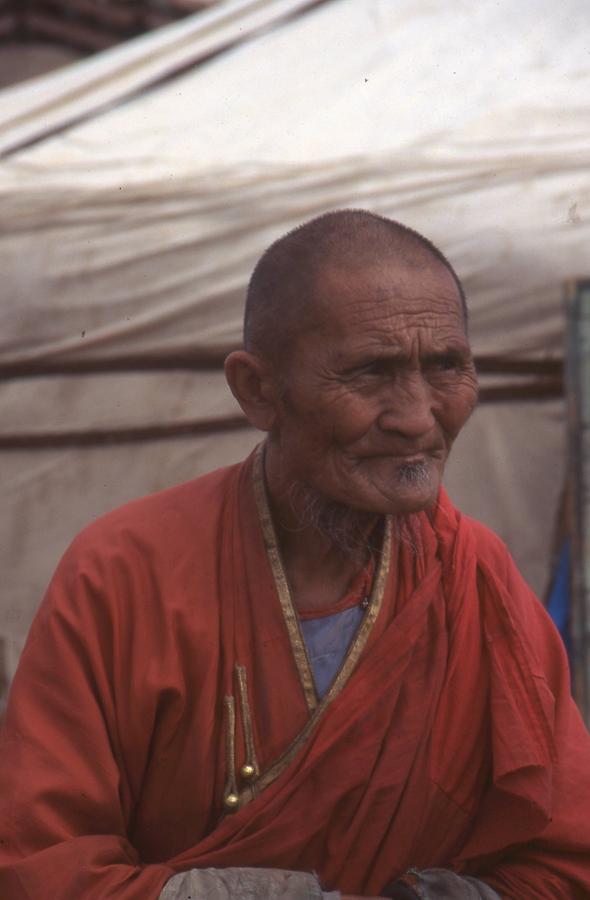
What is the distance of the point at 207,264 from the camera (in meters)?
4.09

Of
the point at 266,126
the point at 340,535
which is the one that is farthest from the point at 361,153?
the point at 340,535

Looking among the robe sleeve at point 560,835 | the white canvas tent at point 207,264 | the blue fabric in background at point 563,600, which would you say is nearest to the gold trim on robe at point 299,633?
the robe sleeve at point 560,835

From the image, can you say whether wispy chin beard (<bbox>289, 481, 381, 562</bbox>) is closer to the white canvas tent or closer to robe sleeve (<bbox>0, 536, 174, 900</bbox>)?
robe sleeve (<bbox>0, 536, 174, 900</bbox>)

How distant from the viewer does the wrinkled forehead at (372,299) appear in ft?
6.75

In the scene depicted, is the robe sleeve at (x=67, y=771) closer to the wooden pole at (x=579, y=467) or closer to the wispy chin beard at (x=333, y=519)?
the wispy chin beard at (x=333, y=519)

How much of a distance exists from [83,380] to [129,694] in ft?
7.58

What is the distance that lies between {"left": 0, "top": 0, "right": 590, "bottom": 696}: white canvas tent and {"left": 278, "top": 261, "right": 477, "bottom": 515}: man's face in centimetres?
191

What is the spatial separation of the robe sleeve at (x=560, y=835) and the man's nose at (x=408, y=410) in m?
0.40

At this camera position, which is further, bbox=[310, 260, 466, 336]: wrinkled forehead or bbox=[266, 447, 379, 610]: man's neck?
bbox=[266, 447, 379, 610]: man's neck

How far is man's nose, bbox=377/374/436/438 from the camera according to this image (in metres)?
2.05

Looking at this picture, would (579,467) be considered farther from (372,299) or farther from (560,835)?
(372,299)

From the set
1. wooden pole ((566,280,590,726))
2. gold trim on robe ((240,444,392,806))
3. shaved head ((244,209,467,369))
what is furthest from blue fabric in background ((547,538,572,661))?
shaved head ((244,209,467,369))

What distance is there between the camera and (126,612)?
2107 millimetres

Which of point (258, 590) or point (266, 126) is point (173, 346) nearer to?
point (266, 126)
